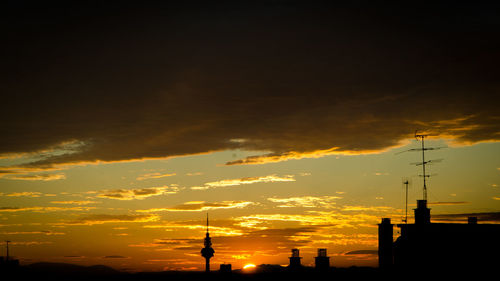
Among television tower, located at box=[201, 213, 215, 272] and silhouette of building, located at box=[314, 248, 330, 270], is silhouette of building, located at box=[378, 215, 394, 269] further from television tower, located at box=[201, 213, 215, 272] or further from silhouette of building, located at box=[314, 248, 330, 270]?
television tower, located at box=[201, 213, 215, 272]

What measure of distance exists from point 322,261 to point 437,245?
12572 millimetres

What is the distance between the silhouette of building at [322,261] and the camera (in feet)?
188

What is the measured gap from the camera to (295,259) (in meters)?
61.3

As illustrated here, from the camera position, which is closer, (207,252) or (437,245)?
(437,245)

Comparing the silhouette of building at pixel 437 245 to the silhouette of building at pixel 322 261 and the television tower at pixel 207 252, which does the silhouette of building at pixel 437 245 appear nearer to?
the silhouette of building at pixel 322 261

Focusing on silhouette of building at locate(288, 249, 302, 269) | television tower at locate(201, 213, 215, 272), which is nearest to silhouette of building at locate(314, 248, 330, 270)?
silhouette of building at locate(288, 249, 302, 269)

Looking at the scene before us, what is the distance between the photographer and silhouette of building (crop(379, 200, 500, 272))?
48.2 meters

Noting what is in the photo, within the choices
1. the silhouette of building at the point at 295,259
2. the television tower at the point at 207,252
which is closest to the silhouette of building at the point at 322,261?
the silhouette of building at the point at 295,259

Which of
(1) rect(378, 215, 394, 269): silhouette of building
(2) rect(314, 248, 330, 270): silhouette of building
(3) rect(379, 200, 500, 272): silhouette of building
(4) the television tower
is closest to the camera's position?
(3) rect(379, 200, 500, 272): silhouette of building

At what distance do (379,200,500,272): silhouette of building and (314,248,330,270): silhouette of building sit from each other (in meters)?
6.60

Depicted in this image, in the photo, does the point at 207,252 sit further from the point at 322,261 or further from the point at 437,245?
the point at 437,245

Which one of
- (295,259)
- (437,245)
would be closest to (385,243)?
(437,245)

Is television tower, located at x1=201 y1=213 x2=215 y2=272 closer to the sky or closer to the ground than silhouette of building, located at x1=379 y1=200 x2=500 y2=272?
closer to the ground

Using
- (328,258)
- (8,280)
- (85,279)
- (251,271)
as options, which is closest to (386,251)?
(328,258)
